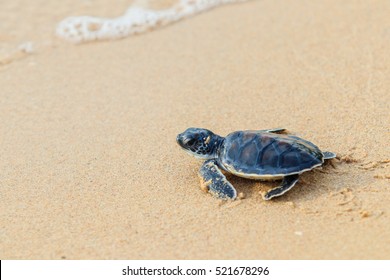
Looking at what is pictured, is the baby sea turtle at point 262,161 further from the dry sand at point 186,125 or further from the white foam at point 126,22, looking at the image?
the white foam at point 126,22

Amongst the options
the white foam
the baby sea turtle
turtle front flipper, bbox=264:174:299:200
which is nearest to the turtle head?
the baby sea turtle

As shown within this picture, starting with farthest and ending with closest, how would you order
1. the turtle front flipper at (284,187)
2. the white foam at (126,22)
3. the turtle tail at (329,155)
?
the white foam at (126,22) → the turtle tail at (329,155) → the turtle front flipper at (284,187)

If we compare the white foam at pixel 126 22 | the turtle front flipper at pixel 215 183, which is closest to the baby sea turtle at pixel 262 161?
the turtle front flipper at pixel 215 183

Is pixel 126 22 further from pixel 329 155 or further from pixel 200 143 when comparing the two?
pixel 329 155

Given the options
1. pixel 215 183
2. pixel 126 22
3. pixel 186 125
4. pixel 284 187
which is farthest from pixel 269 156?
pixel 126 22

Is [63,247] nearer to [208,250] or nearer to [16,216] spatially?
[16,216]

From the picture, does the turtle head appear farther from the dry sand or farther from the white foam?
the white foam
